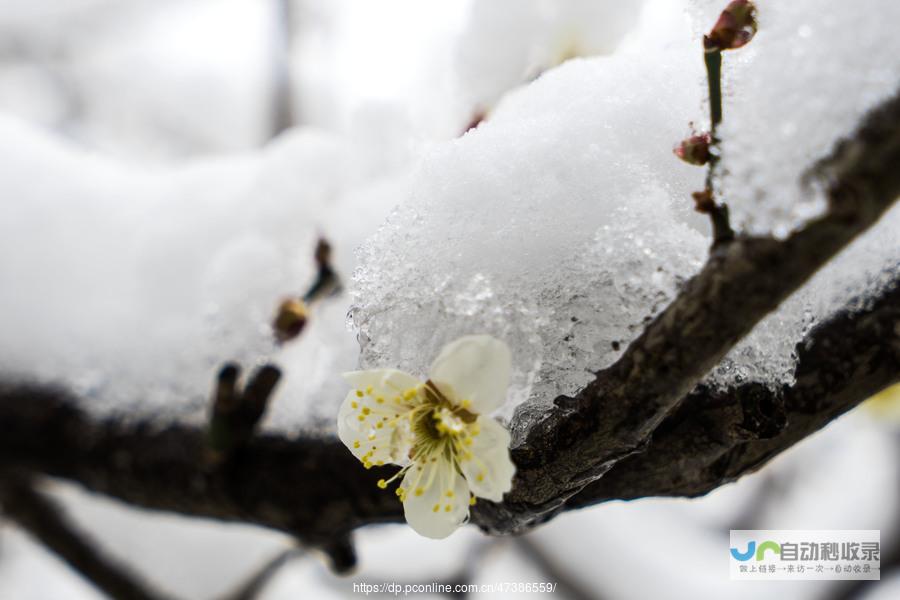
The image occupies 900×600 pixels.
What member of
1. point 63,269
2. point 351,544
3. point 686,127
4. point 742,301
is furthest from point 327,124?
point 742,301

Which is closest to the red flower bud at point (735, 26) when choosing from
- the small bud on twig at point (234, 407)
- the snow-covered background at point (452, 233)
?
the snow-covered background at point (452, 233)

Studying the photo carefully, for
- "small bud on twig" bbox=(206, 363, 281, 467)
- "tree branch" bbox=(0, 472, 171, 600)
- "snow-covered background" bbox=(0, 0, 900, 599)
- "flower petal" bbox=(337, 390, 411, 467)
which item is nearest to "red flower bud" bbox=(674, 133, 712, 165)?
"snow-covered background" bbox=(0, 0, 900, 599)

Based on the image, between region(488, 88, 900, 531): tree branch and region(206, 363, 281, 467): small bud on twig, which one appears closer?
region(488, 88, 900, 531): tree branch

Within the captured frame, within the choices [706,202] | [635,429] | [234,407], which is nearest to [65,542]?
[234,407]

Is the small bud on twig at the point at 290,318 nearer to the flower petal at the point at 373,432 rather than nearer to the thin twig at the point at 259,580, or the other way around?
the flower petal at the point at 373,432

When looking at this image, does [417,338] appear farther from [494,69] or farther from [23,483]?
[23,483]

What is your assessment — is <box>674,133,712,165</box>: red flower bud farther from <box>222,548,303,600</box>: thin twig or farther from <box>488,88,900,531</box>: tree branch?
<box>222,548,303,600</box>: thin twig
